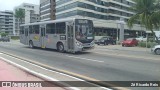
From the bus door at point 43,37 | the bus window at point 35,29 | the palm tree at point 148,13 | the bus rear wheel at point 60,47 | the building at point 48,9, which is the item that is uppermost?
the building at point 48,9

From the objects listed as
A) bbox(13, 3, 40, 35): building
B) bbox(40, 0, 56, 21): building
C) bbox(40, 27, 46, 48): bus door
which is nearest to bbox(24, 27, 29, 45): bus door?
bbox(40, 27, 46, 48): bus door

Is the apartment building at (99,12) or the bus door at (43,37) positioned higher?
the apartment building at (99,12)

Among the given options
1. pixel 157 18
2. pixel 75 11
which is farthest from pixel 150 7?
pixel 75 11

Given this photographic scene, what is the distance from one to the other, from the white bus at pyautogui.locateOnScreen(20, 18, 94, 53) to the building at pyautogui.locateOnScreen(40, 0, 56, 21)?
99132 millimetres

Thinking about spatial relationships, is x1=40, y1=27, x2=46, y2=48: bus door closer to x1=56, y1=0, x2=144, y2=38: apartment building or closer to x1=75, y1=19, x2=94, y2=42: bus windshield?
x1=75, y1=19, x2=94, y2=42: bus windshield

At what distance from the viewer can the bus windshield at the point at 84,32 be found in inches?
872

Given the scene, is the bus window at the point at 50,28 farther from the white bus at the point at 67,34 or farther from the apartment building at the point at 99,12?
the apartment building at the point at 99,12

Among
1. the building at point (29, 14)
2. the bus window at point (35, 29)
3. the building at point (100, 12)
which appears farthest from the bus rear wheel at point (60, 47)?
the building at point (29, 14)

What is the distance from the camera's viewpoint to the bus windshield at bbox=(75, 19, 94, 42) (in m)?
22.2

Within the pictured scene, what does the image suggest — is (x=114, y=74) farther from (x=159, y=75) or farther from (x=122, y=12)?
(x=122, y=12)

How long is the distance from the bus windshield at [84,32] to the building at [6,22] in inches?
6537

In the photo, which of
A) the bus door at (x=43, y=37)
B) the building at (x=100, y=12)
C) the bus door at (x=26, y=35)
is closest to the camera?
the bus door at (x=43, y=37)

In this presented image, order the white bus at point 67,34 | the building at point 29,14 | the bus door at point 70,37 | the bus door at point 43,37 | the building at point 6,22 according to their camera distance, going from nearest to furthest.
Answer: the white bus at point 67,34 → the bus door at point 70,37 → the bus door at point 43,37 → the building at point 29,14 → the building at point 6,22

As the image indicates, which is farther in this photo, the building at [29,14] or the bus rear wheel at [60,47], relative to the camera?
the building at [29,14]
